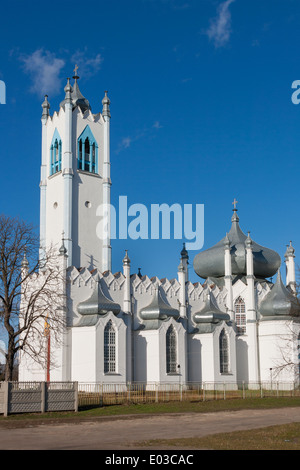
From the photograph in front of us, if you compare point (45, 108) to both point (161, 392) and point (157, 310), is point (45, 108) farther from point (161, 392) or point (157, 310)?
point (161, 392)

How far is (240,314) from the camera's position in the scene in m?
52.2

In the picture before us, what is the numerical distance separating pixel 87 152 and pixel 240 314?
60.6ft

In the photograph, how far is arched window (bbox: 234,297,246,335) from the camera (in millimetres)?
51869

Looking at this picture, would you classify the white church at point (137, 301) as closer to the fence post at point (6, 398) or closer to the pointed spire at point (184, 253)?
the pointed spire at point (184, 253)

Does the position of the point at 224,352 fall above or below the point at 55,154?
below

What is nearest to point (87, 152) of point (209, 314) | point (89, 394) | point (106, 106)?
point (106, 106)

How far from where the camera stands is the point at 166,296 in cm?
4753

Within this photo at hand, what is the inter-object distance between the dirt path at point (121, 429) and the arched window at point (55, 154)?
95.8 feet

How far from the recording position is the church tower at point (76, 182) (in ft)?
157

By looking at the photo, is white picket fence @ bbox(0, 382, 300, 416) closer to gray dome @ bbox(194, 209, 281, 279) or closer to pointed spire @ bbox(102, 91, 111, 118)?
gray dome @ bbox(194, 209, 281, 279)

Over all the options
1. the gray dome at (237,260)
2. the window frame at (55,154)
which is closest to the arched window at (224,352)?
the gray dome at (237,260)

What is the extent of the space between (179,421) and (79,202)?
28870 millimetres
